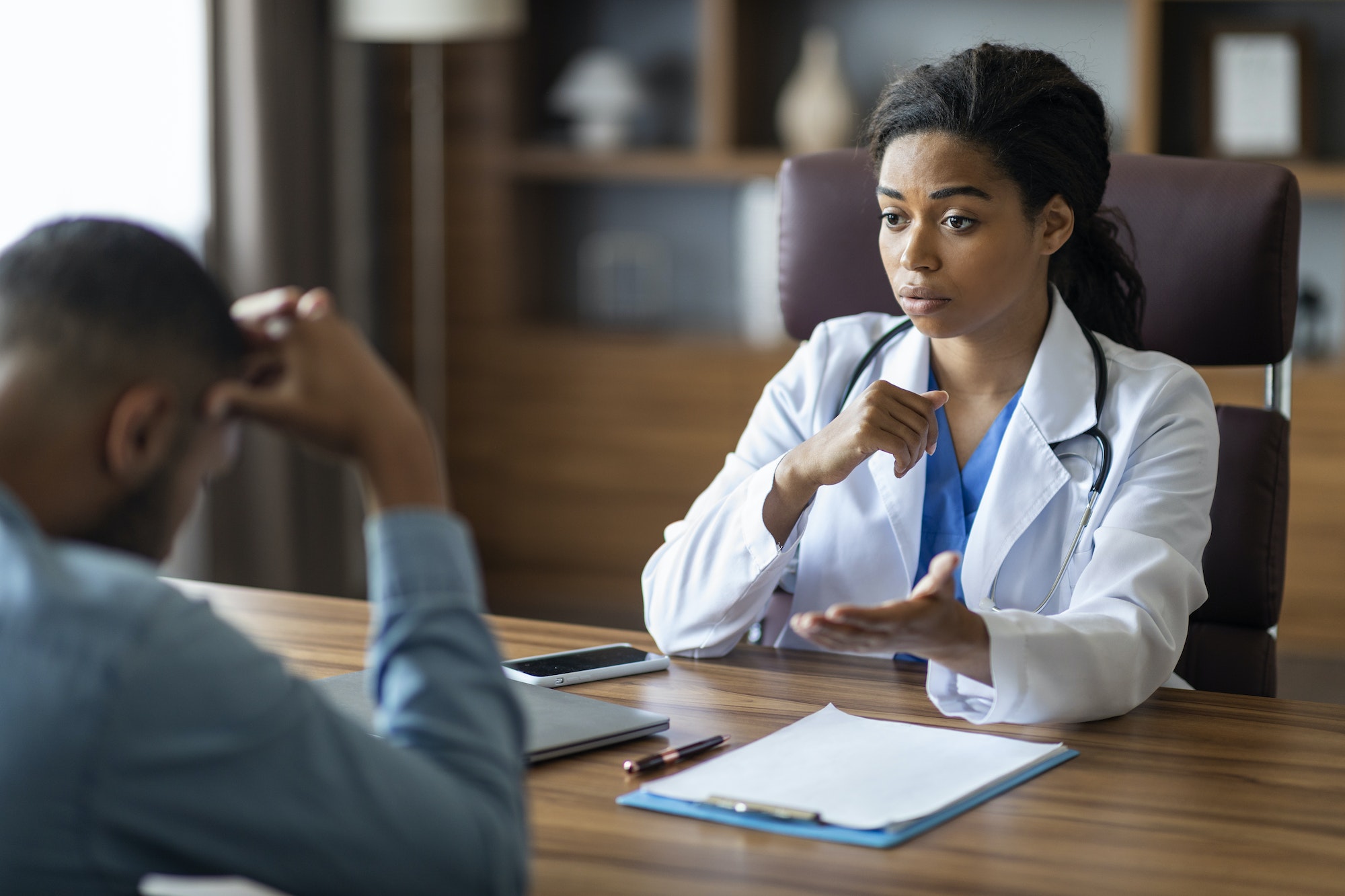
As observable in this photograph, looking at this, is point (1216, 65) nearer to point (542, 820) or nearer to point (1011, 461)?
point (1011, 461)

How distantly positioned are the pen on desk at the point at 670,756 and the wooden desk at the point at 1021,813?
0.06 feet

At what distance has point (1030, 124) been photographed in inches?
64.6

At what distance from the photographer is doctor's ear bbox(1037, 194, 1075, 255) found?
66.5 inches

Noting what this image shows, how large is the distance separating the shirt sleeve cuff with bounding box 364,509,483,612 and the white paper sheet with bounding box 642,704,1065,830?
29cm

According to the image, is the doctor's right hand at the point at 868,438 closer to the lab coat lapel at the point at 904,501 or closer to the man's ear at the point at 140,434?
the lab coat lapel at the point at 904,501

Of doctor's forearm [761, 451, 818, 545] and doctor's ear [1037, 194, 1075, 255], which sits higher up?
doctor's ear [1037, 194, 1075, 255]

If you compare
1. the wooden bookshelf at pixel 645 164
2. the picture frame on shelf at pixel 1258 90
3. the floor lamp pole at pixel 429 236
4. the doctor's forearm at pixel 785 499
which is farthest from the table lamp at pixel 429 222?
the doctor's forearm at pixel 785 499

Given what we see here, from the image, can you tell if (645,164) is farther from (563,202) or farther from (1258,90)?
(1258,90)

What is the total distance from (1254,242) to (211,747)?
134cm

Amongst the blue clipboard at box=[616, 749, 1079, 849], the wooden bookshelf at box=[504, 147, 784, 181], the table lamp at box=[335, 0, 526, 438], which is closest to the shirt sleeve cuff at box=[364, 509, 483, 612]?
the blue clipboard at box=[616, 749, 1079, 849]

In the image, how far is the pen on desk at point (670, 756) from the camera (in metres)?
1.13

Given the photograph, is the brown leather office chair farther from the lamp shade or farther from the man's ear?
the lamp shade

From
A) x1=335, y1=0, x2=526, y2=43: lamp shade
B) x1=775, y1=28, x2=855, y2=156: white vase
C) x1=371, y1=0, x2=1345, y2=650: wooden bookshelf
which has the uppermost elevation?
x1=335, y1=0, x2=526, y2=43: lamp shade

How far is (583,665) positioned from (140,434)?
2.19 feet
